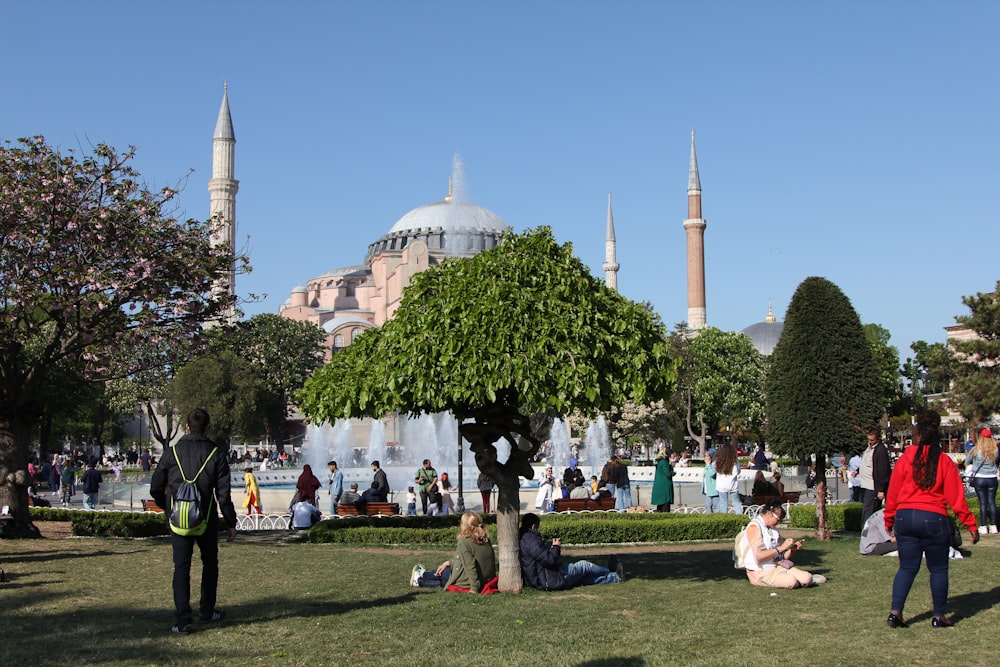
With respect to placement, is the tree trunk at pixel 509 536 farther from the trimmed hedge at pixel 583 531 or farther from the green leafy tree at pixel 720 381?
the green leafy tree at pixel 720 381

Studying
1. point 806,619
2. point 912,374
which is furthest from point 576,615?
point 912,374

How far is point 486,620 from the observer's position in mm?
7508

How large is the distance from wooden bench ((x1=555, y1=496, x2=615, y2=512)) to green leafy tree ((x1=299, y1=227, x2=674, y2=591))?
8793mm

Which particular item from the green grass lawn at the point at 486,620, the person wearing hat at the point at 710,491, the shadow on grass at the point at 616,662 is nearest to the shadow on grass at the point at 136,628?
the green grass lawn at the point at 486,620

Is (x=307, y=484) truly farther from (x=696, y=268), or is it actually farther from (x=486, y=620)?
(x=696, y=268)

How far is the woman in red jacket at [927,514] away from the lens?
680 cm

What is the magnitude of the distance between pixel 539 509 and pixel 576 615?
12287 millimetres

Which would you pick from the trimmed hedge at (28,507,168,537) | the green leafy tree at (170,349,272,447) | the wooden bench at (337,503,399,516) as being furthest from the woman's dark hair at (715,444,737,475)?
the green leafy tree at (170,349,272,447)

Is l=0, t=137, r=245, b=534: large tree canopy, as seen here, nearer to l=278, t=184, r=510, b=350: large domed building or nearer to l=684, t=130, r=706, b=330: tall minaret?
l=684, t=130, r=706, b=330: tall minaret

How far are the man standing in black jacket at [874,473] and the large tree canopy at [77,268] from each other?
927 cm

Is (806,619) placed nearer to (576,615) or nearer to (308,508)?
(576,615)

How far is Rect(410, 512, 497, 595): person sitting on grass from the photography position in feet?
28.8

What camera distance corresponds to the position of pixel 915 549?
22.5 feet

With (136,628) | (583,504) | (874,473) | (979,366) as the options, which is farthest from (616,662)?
(979,366)
